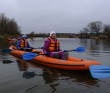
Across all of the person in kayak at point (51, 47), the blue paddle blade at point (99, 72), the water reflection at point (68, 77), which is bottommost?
the water reflection at point (68, 77)

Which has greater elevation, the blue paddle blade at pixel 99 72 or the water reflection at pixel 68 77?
the blue paddle blade at pixel 99 72

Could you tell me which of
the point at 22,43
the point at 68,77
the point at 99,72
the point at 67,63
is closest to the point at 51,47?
the point at 67,63

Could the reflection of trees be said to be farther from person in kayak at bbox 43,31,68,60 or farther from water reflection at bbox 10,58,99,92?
water reflection at bbox 10,58,99,92

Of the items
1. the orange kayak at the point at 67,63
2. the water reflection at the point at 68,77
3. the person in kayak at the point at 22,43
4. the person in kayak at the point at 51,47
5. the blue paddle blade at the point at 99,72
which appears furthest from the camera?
the person in kayak at the point at 22,43

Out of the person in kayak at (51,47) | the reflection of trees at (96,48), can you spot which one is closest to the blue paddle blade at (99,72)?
the person in kayak at (51,47)

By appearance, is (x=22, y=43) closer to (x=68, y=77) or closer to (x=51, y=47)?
(x=51, y=47)

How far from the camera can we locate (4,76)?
13.7 feet

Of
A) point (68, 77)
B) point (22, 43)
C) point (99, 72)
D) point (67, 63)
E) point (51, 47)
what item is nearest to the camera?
point (99, 72)

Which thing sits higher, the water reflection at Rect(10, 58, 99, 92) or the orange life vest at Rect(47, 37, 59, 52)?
the orange life vest at Rect(47, 37, 59, 52)

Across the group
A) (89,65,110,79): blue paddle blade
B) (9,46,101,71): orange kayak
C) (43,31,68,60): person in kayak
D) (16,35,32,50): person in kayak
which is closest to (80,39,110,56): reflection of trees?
(43,31,68,60): person in kayak

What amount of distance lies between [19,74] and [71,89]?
6.70ft

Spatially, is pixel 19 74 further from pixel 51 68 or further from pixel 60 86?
pixel 60 86

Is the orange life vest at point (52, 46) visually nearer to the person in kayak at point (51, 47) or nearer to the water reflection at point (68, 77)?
the person in kayak at point (51, 47)

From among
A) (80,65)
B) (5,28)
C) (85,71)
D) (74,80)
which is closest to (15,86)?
(74,80)
